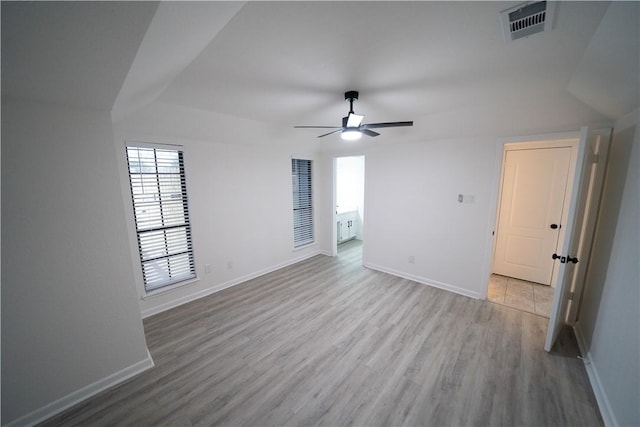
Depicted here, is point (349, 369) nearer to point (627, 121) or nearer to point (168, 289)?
point (168, 289)

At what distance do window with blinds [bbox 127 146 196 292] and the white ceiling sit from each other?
74 cm

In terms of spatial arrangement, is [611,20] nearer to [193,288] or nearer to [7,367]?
[7,367]

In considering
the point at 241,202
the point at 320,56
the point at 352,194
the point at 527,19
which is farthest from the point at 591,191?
the point at 352,194

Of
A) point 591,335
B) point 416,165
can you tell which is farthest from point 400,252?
point 591,335

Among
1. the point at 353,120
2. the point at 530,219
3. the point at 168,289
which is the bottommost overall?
the point at 168,289

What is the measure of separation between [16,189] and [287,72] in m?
1.99

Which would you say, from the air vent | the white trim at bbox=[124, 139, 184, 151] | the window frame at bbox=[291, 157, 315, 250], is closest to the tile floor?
the air vent

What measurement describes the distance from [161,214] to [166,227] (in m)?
0.18

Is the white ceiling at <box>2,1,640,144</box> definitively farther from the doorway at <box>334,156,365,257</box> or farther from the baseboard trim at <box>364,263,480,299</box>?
the doorway at <box>334,156,365,257</box>

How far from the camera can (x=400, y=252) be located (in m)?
3.90

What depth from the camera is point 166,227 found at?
2920 millimetres

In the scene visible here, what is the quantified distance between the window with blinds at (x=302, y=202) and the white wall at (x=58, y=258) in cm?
300

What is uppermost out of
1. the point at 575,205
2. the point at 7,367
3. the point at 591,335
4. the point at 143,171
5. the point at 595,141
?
the point at 595,141

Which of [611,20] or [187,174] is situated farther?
[187,174]
